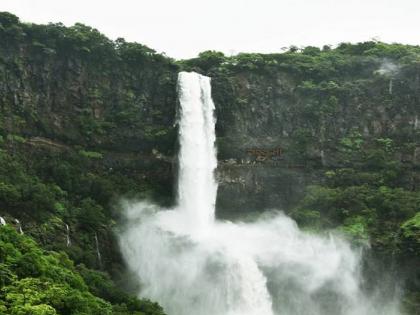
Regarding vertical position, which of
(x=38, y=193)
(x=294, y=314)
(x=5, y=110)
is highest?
(x=5, y=110)

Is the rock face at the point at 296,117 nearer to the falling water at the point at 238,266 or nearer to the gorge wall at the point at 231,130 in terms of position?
the gorge wall at the point at 231,130

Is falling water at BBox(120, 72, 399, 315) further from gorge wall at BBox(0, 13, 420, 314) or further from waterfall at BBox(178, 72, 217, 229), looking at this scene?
gorge wall at BBox(0, 13, 420, 314)

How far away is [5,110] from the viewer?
38.8 metres

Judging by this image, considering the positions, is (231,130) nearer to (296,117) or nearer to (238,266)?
(296,117)

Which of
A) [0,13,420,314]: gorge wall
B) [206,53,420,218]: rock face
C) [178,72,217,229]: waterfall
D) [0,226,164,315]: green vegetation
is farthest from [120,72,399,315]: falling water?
[0,226,164,315]: green vegetation

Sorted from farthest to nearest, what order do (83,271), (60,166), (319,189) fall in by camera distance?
(319,189) → (60,166) → (83,271)

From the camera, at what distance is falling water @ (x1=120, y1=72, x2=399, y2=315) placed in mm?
33406

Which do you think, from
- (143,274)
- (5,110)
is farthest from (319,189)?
(5,110)

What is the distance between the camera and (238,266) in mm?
34781

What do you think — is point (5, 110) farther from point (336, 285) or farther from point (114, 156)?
point (336, 285)

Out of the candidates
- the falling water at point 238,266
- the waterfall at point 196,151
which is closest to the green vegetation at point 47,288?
the falling water at point 238,266

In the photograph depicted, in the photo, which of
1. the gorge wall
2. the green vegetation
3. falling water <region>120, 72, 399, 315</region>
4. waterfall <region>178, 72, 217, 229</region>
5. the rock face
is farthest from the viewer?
the rock face

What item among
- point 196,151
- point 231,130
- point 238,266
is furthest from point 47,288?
point 231,130

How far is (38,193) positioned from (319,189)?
1764 cm
